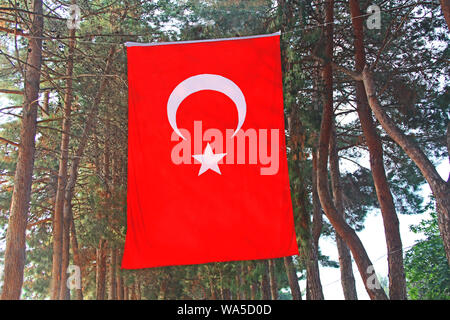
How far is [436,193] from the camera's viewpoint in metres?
8.41

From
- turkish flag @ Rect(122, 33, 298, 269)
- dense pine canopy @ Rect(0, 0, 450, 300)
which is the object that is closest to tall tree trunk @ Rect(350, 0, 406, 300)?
dense pine canopy @ Rect(0, 0, 450, 300)

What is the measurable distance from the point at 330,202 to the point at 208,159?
4682mm

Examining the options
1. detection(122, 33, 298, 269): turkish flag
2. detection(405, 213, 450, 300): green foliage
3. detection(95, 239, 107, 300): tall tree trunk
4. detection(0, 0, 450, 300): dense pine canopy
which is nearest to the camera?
detection(122, 33, 298, 269): turkish flag

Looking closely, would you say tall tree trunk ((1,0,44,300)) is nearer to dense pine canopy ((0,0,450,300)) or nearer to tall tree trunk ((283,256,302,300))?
dense pine canopy ((0,0,450,300))

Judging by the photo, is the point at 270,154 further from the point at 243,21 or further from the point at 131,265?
the point at 243,21

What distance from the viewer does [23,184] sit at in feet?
28.5

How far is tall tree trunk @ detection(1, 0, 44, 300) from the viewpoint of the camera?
8.27 m

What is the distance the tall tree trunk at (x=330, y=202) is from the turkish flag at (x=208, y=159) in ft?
12.8

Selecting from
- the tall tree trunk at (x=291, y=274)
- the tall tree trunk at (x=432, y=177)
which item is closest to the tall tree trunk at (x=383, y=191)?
the tall tree trunk at (x=432, y=177)

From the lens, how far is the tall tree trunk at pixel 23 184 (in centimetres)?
827

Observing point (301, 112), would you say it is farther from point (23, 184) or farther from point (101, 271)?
point (101, 271)

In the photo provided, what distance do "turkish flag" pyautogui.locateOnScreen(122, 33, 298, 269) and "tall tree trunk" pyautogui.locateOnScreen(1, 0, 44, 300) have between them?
2.68 meters
